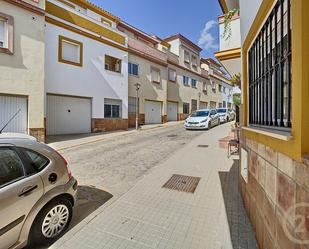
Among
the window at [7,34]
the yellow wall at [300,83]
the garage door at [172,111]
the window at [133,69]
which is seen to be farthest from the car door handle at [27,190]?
the garage door at [172,111]

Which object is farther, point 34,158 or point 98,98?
point 98,98

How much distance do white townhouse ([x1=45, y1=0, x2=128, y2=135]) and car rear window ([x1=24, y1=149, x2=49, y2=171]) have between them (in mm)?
10719

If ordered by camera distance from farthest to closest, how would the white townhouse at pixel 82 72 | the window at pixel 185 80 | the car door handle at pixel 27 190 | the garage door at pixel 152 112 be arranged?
the window at pixel 185 80, the garage door at pixel 152 112, the white townhouse at pixel 82 72, the car door handle at pixel 27 190

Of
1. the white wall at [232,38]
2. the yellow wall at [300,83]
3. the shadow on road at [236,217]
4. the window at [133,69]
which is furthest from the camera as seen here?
the window at [133,69]

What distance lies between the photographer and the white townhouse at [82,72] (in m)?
12.6

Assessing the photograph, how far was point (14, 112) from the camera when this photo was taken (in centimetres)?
1037

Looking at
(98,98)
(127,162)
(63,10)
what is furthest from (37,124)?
(63,10)

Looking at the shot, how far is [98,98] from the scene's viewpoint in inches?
598

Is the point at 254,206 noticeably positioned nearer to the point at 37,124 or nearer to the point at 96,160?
the point at 96,160

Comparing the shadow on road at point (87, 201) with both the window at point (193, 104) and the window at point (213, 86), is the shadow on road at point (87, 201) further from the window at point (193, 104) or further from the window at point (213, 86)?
the window at point (213, 86)

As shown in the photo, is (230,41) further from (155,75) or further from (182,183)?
(155,75)

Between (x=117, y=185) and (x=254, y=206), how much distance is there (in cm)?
342

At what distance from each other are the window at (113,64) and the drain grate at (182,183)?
13.0 m

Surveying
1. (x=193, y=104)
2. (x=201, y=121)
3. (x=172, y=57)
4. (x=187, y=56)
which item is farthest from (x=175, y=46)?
(x=201, y=121)
